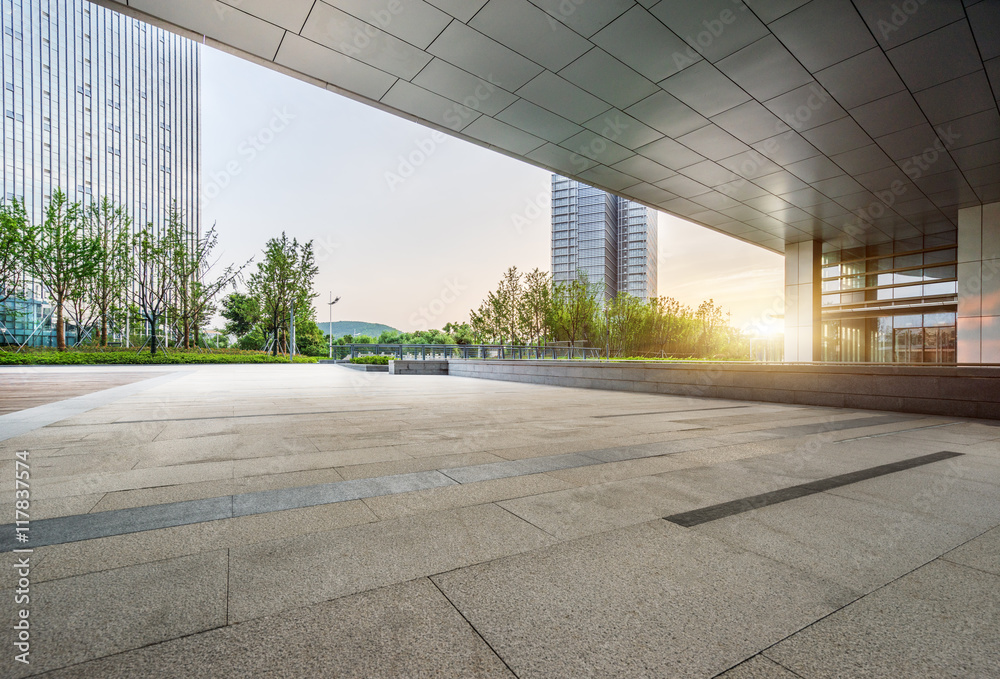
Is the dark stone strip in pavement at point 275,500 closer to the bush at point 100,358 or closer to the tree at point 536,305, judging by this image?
the tree at point 536,305

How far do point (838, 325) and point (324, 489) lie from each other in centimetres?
2522

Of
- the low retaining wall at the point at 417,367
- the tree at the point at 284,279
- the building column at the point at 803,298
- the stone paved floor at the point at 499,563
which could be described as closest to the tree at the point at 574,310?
the low retaining wall at the point at 417,367

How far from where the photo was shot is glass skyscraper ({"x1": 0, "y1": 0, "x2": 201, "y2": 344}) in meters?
50.9

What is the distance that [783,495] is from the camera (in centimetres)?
315

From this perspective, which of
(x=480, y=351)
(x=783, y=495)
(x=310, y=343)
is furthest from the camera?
(x=310, y=343)

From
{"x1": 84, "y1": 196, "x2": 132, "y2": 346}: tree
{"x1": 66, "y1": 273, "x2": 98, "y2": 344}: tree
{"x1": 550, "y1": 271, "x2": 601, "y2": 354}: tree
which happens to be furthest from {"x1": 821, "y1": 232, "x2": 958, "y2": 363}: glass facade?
{"x1": 84, "y1": 196, "x2": 132, "y2": 346}: tree

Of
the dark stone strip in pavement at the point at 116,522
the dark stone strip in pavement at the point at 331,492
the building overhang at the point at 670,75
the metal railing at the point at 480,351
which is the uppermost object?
the building overhang at the point at 670,75

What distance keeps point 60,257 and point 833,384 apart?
43.3m

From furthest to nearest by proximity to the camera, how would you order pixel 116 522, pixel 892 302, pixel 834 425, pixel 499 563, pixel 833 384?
1. pixel 892 302
2. pixel 833 384
3. pixel 834 425
4. pixel 116 522
5. pixel 499 563

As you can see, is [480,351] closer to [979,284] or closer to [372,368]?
[372,368]

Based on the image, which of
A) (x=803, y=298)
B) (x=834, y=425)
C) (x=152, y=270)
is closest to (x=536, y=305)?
(x=803, y=298)

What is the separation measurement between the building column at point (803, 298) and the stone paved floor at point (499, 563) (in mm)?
16033

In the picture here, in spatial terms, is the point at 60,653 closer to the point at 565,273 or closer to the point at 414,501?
the point at 414,501

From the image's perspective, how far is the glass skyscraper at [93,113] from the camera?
50.9m
